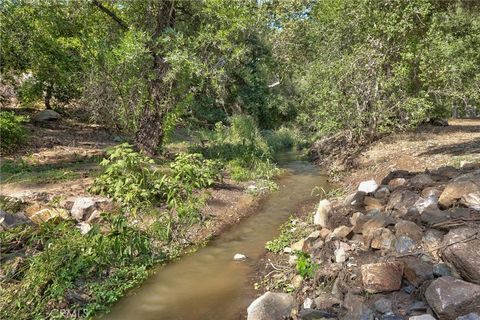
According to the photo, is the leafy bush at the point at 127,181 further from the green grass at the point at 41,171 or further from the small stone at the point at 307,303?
the small stone at the point at 307,303

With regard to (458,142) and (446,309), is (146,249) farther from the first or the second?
(458,142)

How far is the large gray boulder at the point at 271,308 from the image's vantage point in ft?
17.5

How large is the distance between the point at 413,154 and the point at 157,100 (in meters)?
8.74

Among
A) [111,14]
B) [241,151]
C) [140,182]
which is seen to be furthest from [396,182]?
[111,14]

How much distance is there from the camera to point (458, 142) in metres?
14.3

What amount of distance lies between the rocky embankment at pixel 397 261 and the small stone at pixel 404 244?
0.04 ft

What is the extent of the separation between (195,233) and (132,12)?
809 centimetres

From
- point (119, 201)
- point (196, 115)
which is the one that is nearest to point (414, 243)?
point (119, 201)

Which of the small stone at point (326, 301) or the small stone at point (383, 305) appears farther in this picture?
the small stone at point (326, 301)

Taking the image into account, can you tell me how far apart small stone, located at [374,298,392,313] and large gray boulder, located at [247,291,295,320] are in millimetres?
1278

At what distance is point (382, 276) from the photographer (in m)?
5.05

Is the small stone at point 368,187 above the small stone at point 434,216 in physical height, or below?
below

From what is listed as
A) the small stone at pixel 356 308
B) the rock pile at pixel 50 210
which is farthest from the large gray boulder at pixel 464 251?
the rock pile at pixel 50 210

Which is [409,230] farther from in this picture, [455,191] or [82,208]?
[82,208]
